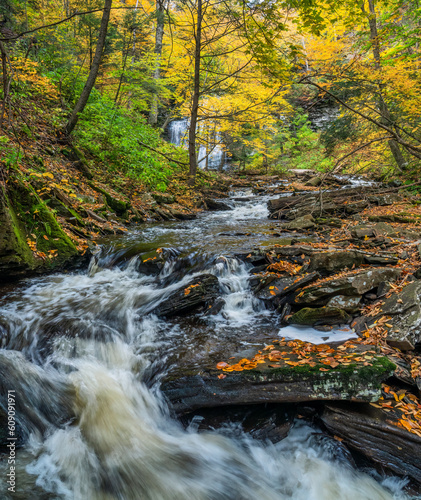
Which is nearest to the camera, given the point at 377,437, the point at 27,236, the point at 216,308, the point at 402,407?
the point at 377,437

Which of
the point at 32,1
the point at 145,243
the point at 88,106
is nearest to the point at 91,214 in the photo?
the point at 145,243

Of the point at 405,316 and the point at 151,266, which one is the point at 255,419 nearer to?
the point at 405,316

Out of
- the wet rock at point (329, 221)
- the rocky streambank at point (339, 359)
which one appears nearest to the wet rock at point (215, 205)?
the wet rock at point (329, 221)

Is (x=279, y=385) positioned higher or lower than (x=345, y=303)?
lower

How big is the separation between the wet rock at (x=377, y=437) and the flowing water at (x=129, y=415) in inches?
6.0

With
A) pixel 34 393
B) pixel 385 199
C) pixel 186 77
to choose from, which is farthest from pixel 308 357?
pixel 186 77

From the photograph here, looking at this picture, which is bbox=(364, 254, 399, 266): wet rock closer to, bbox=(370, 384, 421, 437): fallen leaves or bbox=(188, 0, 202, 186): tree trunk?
bbox=(370, 384, 421, 437): fallen leaves

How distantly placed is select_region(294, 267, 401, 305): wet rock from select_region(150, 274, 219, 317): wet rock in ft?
5.06

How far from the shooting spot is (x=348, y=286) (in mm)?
4477

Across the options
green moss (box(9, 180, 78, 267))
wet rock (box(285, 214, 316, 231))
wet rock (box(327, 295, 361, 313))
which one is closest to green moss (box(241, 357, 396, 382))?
wet rock (box(327, 295, 361, 313))

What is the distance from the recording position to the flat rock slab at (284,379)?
288cm

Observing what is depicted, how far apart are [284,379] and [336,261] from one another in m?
2.94

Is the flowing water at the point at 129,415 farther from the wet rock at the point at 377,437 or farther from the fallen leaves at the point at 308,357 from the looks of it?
the fallen leaves at the point at 308,357

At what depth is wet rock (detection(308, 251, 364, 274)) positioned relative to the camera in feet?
17.1
